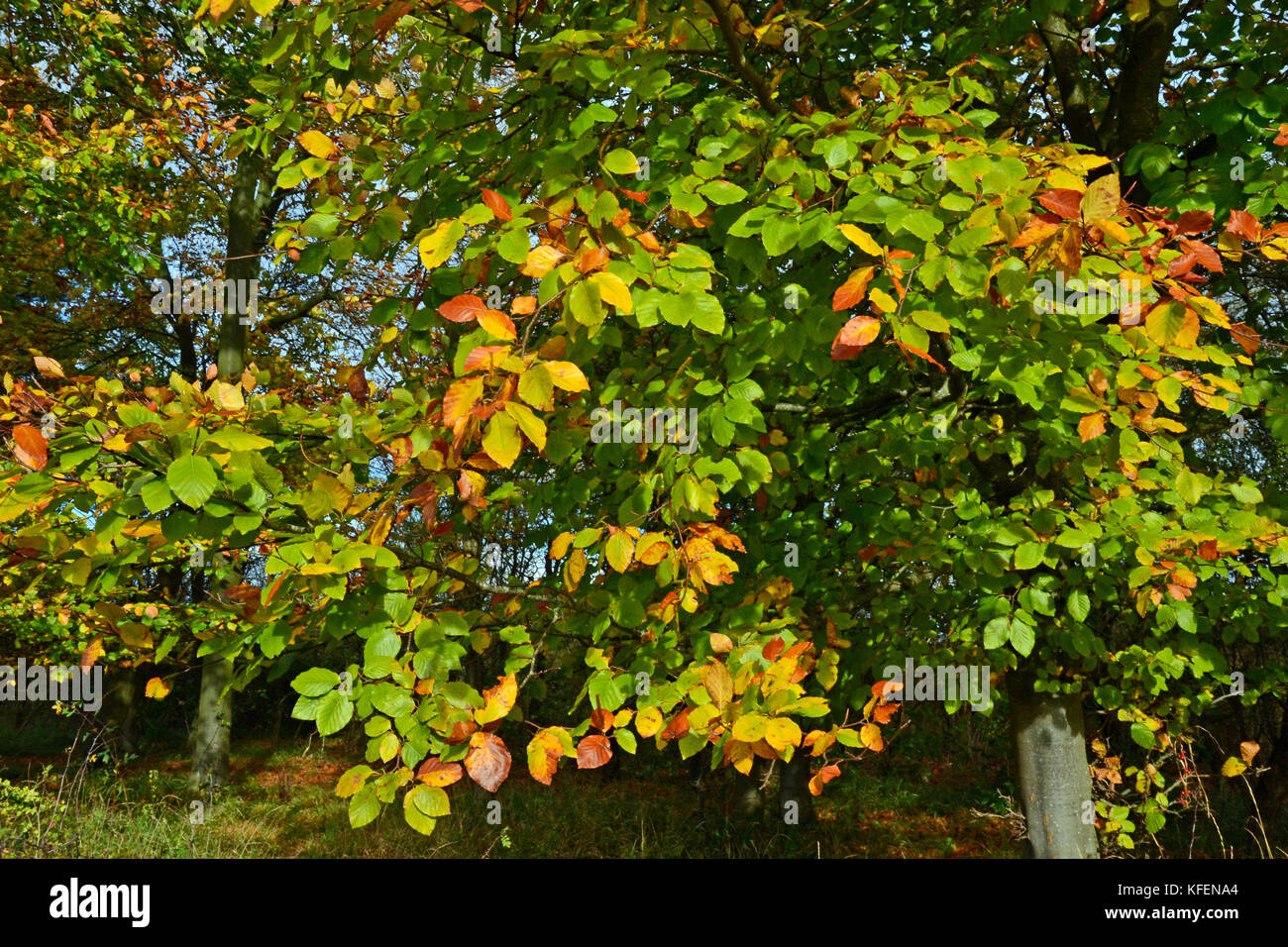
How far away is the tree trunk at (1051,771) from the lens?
4812mm

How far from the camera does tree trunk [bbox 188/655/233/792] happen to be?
9.63 metres

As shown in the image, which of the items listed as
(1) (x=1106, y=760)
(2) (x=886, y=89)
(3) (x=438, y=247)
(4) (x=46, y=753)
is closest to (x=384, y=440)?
(3) (x=438, y=247)

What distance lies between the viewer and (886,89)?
308cm

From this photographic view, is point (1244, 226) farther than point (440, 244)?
Yes

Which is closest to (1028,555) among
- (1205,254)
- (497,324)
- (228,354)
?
(1205,254)

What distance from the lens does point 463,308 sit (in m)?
2.16

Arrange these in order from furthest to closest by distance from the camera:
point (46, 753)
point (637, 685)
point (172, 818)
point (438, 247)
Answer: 1. point (46, 753)
2. point (172, 818)
3. point (637, 685)
4. point (438, 247)

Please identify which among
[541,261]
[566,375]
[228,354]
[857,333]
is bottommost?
[566,375]

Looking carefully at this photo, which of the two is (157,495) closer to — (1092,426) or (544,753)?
(544,753)

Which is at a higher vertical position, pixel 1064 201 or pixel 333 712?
pixel 1064 201

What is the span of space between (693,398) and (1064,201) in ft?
4.34

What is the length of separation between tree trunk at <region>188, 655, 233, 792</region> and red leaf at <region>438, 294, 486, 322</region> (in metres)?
8.92

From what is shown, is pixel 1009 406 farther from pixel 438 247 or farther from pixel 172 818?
pixel 172 818

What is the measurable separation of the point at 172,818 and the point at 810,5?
9.41 m
